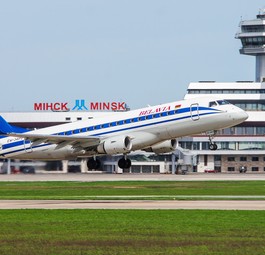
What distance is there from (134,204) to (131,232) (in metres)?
17.0

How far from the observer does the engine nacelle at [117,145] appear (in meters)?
77.4

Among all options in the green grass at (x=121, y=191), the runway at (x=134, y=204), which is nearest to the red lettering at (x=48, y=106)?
the green grass at (x=121, y=191)

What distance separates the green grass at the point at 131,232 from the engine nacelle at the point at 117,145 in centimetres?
2700

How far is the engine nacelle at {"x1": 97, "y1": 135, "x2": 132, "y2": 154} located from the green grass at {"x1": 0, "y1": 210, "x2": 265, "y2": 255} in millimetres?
26996

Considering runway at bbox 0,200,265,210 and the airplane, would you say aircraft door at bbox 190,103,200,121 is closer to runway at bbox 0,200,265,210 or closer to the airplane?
the airplane

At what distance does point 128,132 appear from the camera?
7794 cm

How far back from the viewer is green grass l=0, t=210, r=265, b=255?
34281 mm

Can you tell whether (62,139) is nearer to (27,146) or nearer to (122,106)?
(27,146)

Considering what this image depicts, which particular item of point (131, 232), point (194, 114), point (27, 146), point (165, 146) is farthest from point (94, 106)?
point (131, 232)

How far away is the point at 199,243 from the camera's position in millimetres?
35969

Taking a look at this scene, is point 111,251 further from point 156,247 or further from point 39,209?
point 39,209

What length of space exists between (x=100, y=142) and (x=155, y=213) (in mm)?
31895

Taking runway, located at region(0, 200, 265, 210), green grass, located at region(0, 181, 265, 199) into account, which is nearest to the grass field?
runway, located at region(0, 200, 265, 210)

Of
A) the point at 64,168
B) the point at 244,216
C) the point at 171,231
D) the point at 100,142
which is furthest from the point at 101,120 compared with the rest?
the point at 171,231
